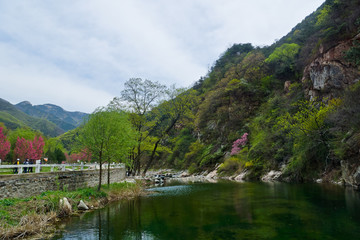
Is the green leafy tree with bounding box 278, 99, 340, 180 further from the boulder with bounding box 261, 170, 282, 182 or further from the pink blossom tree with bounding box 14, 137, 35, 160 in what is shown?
the pink blossom tree with bounding box 14, 137, 35, 160

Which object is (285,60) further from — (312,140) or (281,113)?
(312,140)

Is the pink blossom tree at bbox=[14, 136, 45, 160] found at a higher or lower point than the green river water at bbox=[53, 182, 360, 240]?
higher

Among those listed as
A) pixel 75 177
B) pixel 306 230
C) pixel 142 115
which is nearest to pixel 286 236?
pixel 306 230

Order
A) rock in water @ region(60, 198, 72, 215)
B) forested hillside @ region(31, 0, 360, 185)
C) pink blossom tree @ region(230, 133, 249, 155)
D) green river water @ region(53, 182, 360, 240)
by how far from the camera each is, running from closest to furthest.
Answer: green river water @ region(53, 182, 360, 240)
rock in water @ region(60, 198, 72, 215)
forested hillside @ region(31, 0, 360, 185)
pink blossom tree @ region(230, 133, 249, 155)

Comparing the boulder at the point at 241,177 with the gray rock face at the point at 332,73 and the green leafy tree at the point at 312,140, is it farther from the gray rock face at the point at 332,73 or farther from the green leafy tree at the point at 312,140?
the gray rock face at the point at 332,73

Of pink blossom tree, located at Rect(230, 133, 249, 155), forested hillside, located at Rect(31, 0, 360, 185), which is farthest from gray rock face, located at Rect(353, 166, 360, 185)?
pink blossom tree, located at Rect(230, 133, 249, 155)

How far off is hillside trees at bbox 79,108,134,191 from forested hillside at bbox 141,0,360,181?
15.4 m

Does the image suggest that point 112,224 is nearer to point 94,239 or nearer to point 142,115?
point 94,239

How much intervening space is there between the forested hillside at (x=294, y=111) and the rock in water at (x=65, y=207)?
21.2 metres

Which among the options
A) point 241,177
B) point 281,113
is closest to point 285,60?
point 281,113

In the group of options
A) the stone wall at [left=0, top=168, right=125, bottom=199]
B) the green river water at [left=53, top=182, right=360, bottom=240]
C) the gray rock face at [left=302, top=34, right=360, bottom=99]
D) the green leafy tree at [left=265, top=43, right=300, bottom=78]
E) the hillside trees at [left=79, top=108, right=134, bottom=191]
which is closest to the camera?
the green river water at [left=53, top=182, right=360, bottom=240]

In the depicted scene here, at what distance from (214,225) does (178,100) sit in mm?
25929

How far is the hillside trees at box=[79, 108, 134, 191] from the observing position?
1866 cm

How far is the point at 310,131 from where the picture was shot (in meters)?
25.2
